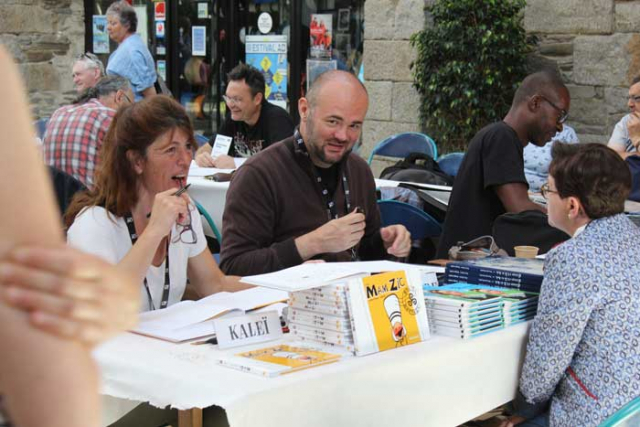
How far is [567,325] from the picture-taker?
2291 millimetres

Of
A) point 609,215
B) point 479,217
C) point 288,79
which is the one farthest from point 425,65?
point 609,215

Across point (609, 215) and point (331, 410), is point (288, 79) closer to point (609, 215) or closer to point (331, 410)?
point (609, 215)

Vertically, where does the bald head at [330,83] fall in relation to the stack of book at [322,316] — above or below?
above

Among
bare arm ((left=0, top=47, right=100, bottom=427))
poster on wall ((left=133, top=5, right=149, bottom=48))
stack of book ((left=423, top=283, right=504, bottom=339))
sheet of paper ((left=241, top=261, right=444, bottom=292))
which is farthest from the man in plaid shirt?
poster on wall ((left=133, top=5, right=149, bottom=48))

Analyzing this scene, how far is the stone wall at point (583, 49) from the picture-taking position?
7262 millimetres

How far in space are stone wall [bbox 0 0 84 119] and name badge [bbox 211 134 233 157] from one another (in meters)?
5.40

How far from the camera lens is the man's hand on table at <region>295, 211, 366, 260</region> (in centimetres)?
294

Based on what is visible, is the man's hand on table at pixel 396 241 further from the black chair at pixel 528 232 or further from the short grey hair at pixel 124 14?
the short grey hair at pixel 124 14

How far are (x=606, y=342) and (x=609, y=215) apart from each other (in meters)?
0.39

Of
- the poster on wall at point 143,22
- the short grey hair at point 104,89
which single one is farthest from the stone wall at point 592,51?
the poster on wall at point 143,22

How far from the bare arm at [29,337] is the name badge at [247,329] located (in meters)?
1.65

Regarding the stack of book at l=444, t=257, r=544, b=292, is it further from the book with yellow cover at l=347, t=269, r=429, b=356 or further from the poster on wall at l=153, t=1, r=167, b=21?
the poster on wall at l=153, t=1, r=167, b=21

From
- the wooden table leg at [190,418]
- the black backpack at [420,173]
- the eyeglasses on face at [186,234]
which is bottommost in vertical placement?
the black backpack at [420,173]

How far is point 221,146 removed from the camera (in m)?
6.11
